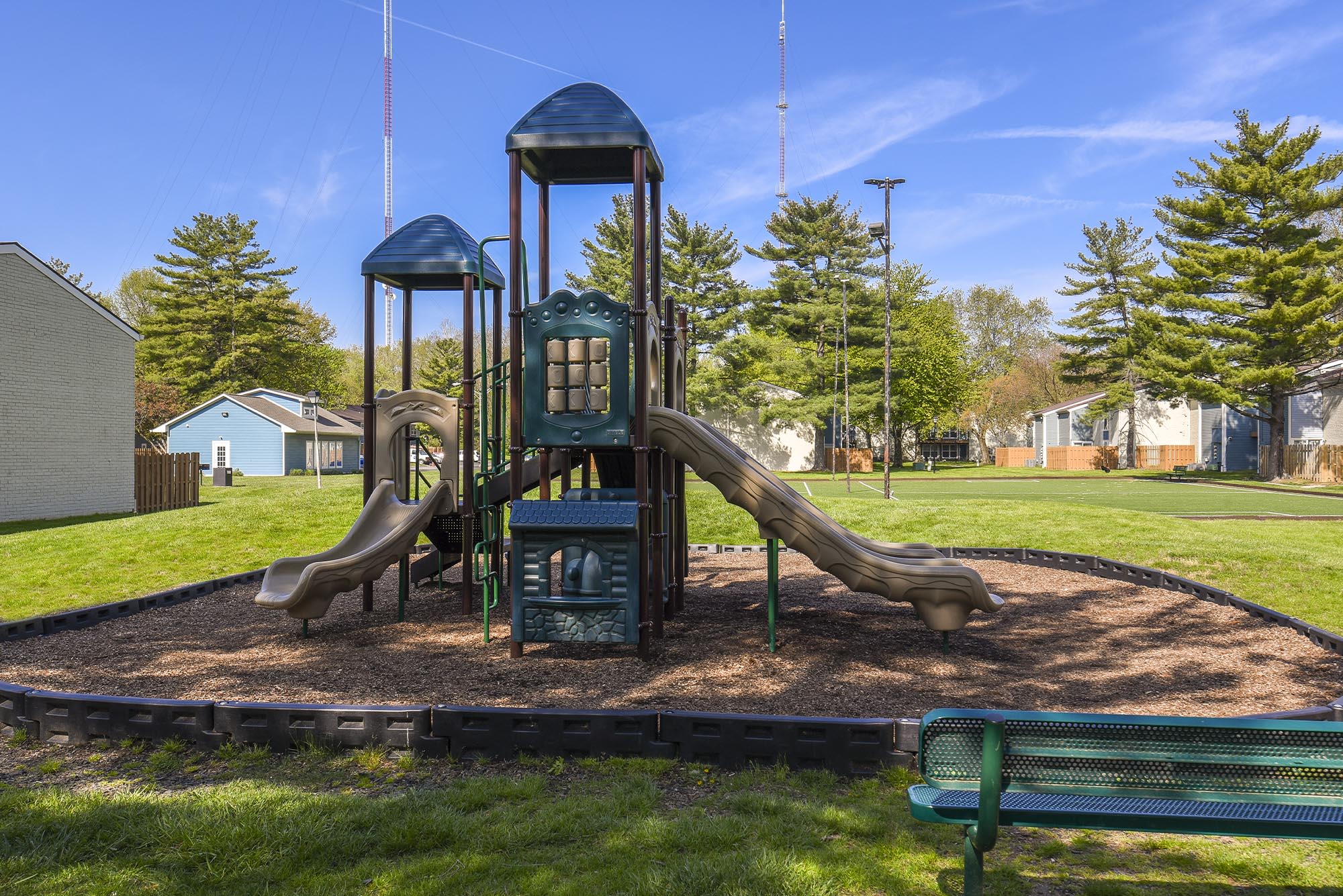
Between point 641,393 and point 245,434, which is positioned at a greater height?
point 245,434

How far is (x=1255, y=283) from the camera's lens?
123 ft

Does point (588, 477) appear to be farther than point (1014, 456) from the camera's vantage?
No

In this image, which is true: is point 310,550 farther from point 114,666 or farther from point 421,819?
point 421,819

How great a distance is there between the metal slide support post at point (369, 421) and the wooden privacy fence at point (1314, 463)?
41.4 meters

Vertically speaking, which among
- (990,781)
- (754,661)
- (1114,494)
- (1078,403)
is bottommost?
(754,661)

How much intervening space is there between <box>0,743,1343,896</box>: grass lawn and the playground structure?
2953 millimetres

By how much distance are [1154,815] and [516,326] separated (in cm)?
675

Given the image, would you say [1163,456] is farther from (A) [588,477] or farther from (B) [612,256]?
(A) [588,477]

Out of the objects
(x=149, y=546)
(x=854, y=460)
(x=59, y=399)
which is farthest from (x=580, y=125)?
(x=854, y=460)

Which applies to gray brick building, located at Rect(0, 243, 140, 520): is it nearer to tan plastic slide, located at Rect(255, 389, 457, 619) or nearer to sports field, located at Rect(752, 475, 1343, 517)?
tan plastic slide, located at Rect(255, 389, 457, 619)

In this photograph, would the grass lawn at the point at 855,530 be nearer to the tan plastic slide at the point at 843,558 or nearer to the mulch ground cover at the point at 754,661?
the mulch ground cover at the point at 754,661

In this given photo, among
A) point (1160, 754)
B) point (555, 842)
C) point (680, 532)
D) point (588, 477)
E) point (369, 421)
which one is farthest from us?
point (680, 532)

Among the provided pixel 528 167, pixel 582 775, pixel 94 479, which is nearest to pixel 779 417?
pixel 94 479

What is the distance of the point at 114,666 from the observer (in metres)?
7.45
